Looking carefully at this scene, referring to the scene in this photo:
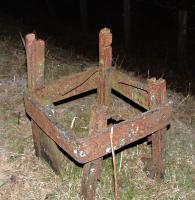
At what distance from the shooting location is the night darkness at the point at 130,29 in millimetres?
7977

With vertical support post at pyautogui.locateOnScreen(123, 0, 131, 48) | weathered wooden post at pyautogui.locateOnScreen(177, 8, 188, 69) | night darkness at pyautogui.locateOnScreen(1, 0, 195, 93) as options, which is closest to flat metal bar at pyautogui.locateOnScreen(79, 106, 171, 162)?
night darkness at pyautogui.locateOnScreen(1, 0, 195, 93)

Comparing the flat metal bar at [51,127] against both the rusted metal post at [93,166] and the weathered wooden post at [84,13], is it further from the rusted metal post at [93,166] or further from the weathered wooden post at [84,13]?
the weathered wooden post at [84,13]

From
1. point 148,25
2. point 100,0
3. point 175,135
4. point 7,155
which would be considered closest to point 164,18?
point 148,25

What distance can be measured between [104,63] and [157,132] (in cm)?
83

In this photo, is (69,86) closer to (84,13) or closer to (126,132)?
(126,132)

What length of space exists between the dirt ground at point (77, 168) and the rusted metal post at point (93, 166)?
0.27 m

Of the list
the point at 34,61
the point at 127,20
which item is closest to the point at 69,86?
the point at 34,61

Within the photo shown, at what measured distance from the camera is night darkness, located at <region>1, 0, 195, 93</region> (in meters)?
7.98

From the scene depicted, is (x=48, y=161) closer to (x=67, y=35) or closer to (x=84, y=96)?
(x=84, y=96)

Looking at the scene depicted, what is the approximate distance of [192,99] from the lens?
549cm

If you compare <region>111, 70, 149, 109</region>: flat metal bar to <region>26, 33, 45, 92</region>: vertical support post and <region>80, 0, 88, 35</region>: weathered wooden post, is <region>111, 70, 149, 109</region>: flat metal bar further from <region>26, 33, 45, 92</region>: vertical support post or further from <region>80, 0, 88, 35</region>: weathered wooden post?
<region>80, 0, 88, 35</region>: weathered wooden post

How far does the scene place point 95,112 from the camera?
9.97 feet

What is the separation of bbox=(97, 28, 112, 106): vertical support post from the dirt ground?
0.43 meters

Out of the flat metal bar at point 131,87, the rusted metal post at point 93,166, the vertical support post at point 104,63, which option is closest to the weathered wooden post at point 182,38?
the vertical support post at point 104,63
